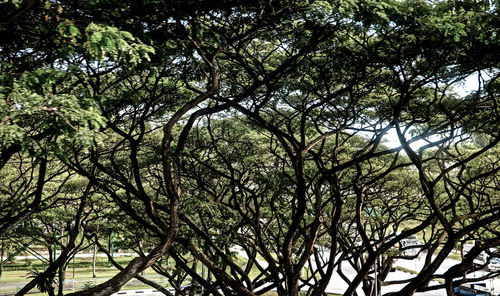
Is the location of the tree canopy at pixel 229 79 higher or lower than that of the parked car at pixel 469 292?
higher

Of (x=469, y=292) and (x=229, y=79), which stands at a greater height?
(x=229, y=79)

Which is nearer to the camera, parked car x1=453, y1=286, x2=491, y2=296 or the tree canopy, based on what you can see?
the tree canopy

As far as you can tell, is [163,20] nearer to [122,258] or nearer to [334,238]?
[334,238]

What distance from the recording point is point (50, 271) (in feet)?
30.6

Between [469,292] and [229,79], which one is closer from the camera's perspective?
[229,79]

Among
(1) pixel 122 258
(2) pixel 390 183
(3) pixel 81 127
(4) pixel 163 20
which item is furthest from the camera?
(1) pixel 122 258

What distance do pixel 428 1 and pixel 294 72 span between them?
2.79 meters

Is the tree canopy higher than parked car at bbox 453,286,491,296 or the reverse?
higher

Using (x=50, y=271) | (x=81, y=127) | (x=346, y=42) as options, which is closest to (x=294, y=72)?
(x=346, y=42)

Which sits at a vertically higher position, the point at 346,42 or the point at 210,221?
the point at 346,42

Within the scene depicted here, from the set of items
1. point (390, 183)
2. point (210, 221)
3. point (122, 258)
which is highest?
point (122, 258)

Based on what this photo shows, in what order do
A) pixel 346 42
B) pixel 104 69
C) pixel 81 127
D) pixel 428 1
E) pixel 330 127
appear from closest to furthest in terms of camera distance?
pixel 81 127 < pixel 428 1 < pixel 346 42 < pixel 104 69 < pixel 330 127

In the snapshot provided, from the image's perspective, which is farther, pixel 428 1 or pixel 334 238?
pixel 334 238

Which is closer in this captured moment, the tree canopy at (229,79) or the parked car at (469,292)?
the tree canopy at (229,79)
